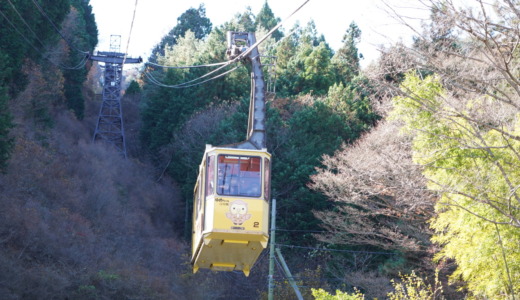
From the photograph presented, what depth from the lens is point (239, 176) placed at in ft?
47.3

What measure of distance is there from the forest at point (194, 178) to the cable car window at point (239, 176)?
13.1 feet

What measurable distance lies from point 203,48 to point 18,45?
2279 centimetres

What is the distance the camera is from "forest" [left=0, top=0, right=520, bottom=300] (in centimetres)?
2047

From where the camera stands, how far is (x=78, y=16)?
4859cm

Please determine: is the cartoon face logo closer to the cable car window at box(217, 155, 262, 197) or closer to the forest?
the cable car window at box(217, 155, 262, 197)

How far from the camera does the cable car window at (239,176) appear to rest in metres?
14.3

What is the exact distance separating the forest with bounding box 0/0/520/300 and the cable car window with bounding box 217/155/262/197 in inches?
158

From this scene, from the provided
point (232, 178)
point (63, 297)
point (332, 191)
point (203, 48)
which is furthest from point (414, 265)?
point (203, 48)

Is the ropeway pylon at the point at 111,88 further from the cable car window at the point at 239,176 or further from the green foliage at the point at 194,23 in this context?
the cable car window at the point at 239,176

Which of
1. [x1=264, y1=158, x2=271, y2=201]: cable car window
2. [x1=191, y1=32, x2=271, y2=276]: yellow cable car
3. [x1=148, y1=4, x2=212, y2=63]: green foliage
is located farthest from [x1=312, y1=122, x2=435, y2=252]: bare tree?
[x1=148, y1=4, x2=212, y2=63]: green foliage

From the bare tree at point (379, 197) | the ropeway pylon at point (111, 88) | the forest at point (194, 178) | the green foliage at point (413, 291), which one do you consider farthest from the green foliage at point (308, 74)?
the green foliage at point (413, 291)

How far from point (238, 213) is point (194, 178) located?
24831mm

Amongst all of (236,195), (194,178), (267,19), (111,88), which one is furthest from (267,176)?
(267,19)

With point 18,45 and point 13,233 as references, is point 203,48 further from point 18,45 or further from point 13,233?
point 13,233
